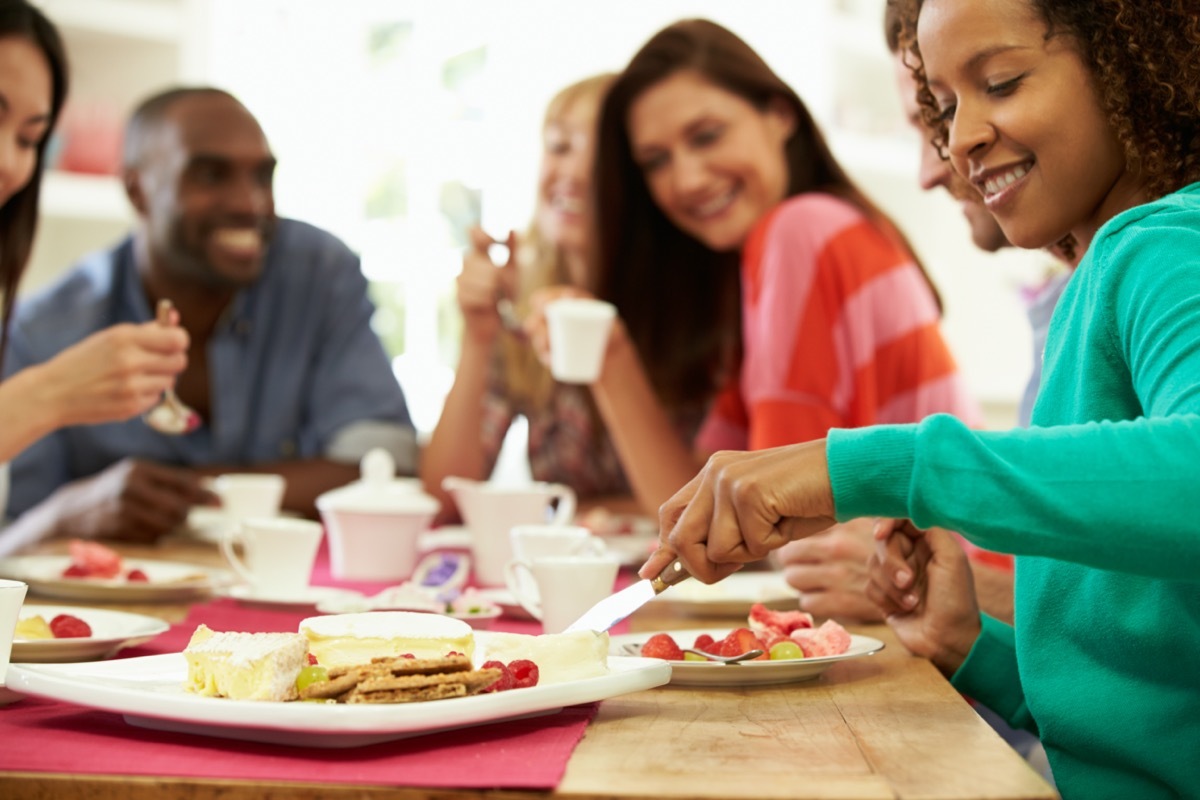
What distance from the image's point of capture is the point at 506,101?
4461 mm

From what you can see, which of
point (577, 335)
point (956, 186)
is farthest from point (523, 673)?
point (577, 335)

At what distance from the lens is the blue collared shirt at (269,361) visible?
8.66 feet

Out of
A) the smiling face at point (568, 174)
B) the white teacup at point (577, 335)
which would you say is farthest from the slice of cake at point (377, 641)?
the smiling face at point (568, 174)

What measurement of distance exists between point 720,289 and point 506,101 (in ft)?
6.82

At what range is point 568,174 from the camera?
9.24 feet

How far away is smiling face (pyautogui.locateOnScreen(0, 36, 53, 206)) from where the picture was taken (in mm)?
1986

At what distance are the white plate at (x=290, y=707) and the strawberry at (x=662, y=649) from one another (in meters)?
0.12

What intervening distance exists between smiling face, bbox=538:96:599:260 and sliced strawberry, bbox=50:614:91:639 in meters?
1.81

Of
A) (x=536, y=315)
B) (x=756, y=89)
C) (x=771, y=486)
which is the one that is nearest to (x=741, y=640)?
(x=771, y=486)

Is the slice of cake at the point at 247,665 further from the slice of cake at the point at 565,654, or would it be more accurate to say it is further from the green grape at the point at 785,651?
the green grape at the point at 785,651

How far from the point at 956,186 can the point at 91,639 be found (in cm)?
103

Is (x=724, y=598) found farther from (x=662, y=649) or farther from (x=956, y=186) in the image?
(x=956, y=186)

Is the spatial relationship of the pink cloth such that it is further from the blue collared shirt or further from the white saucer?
the blue collared shirt

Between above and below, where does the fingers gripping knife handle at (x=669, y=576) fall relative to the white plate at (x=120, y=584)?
above
